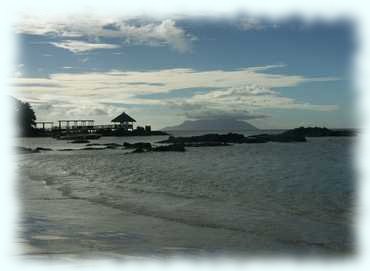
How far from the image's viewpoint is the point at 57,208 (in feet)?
46.8

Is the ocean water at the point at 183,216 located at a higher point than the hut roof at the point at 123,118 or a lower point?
lower

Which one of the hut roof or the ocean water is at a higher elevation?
the hut roof

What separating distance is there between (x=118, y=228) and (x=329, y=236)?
4771mm

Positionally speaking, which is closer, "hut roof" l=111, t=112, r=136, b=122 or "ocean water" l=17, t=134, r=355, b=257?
"ocean water" l=17, t=134, r=355, b=257

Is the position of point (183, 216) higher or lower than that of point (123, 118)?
lower

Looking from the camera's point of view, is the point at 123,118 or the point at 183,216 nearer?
the point at 183,216

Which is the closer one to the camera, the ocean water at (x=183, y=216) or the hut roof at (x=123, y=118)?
the ocean water at (x=183, y=216)

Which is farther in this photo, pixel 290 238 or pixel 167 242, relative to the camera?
pixel 290 238

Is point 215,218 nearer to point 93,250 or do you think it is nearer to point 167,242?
point 167,242

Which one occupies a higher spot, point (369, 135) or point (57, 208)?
point (369, 135)

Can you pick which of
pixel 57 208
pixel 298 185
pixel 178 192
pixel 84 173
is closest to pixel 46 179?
pixel 84 173

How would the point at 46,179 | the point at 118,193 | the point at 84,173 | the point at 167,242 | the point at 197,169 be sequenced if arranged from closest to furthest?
1. the point at 167,242
2. the point at 118,193
3. the point at 46,179
4. the point at 84,173
5. the point at 197,169

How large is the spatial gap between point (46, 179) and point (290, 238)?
638 inches

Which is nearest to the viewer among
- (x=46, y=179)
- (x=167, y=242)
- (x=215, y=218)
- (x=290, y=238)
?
(x=167, y=242)
